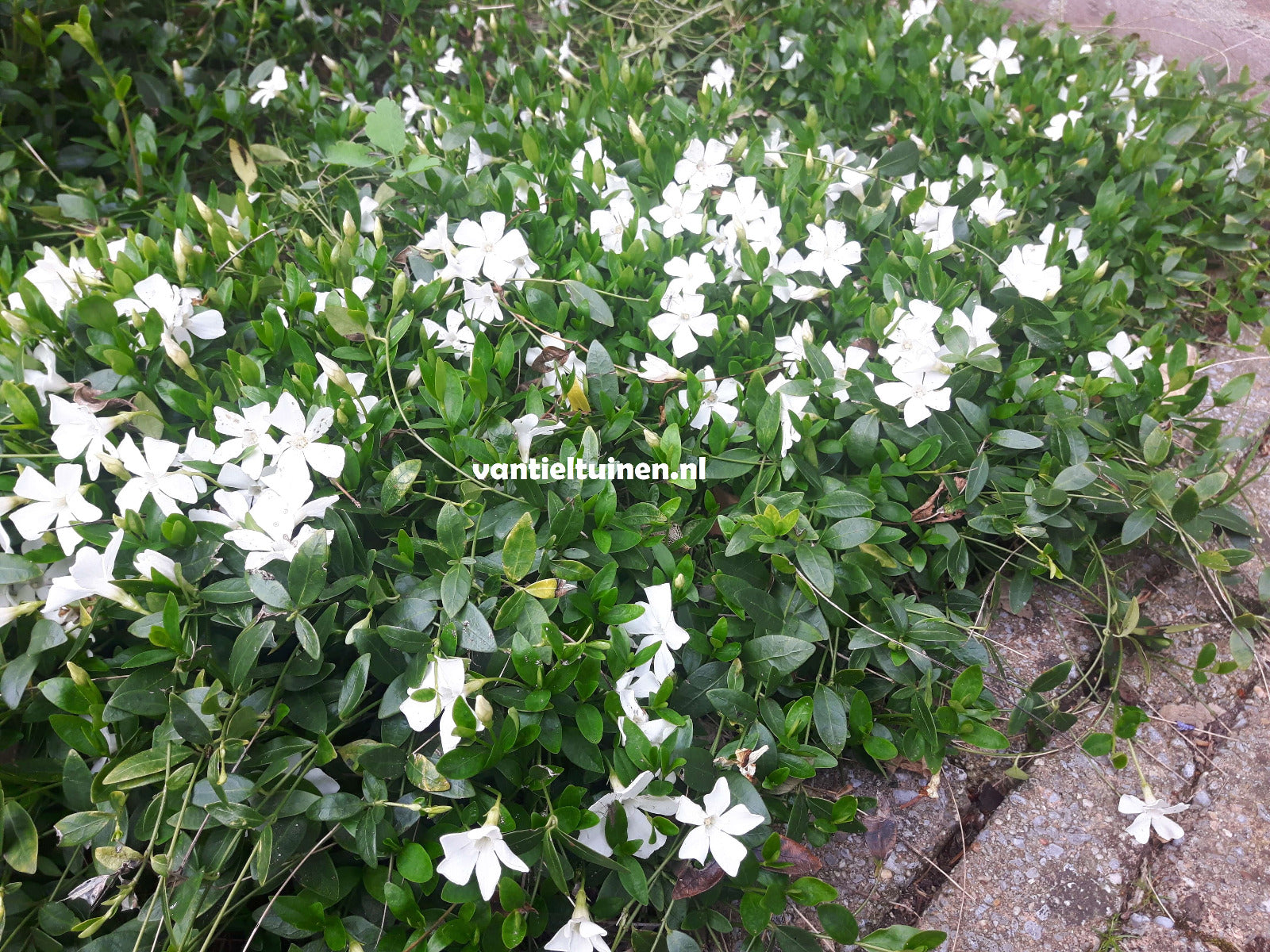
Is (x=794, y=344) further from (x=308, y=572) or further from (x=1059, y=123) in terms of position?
(x=1059, y=123)

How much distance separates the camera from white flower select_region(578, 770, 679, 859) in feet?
3.68

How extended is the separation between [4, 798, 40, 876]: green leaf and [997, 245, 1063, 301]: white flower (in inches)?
79.1

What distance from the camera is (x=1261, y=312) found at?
2.12 meters

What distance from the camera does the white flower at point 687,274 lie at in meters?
1.66

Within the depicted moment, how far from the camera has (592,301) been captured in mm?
1581

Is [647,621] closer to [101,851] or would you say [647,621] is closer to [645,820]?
[645,820]

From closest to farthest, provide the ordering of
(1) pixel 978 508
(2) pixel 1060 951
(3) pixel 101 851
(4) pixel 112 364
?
1. (3) pixel 101 851
2. (2) pixel 1060 951
3. (4) pixel 112 364
4. (1) pixel 978 508

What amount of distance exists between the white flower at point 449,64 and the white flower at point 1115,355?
7.14 ft

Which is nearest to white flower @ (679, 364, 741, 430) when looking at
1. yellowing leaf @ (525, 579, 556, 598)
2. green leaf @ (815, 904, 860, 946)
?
yellowing leaf @ (525, 579, 556, 598)

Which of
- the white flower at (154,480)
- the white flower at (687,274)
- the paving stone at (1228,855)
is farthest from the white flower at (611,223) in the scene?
the paving stone at (1228,855)

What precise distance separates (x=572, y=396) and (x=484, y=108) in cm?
119

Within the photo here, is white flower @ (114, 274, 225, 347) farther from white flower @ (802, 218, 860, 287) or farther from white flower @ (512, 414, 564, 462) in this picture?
white flower @ (802, 218, 860, 287)

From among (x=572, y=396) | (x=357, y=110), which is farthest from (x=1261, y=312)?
(x=357, y=110)

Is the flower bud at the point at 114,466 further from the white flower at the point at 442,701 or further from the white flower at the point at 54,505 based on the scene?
the white flower at the point at 442,701
